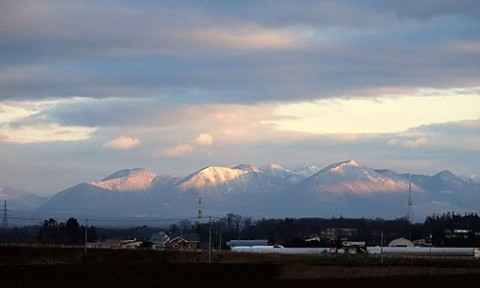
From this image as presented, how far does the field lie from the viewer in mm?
46125

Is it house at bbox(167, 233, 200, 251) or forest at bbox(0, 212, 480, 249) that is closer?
house at bbox(167, 233, 200, 251)

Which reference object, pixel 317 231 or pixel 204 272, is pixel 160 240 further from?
pixel 317 231

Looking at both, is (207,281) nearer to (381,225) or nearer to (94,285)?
(94,285)

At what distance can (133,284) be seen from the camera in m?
43.7

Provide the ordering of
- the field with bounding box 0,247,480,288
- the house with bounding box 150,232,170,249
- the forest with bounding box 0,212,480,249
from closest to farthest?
1. the field with bounding box 0,247,480,288
2. the house with bounding box 150,232,170,249
3. the forest with bounding box 0,212,480,249

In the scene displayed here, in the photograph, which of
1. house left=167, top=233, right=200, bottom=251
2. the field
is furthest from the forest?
the field

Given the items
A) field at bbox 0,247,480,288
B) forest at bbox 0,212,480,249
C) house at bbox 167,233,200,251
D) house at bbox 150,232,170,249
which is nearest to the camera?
field at bbox 0,247,480,288

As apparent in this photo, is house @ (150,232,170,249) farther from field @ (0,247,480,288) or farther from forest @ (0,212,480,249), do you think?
field @ (0,247,480,288)

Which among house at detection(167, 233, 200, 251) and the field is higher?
house at detection(167, 233, 200, 251)

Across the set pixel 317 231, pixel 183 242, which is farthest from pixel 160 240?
pixel 317 231

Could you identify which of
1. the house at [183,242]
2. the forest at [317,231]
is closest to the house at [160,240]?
the house at [183,242]

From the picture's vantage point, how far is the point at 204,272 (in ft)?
186

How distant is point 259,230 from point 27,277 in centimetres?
12482

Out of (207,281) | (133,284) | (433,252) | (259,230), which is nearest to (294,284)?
(207,281)
